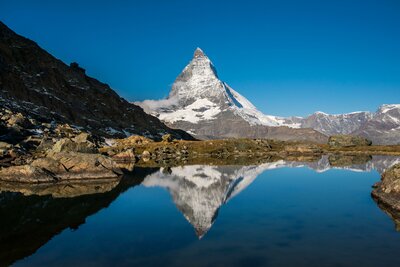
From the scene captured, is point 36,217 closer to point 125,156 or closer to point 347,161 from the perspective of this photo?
point 125,156

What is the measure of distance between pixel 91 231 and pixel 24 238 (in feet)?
18.9

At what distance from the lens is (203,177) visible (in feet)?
264

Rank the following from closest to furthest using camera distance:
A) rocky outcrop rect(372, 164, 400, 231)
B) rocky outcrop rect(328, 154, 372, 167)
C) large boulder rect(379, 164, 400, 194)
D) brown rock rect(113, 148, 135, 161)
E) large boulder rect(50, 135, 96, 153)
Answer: rocky outcrop rect(372, 164, 400, 231), large boulder rect(379, 164, 400, 194), large boulder rect(50, 135, 96, 153), rocky outcrop rect(328, 154, 372, 167), brown rock rect(113, 148, 135, 161)

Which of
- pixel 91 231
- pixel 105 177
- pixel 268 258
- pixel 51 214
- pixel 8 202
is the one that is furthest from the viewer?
pixel 105 177

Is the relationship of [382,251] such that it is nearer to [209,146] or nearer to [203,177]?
[203,177]

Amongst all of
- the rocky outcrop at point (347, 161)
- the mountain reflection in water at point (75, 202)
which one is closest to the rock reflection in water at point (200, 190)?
the mountain reflection in water at point (75, 202)

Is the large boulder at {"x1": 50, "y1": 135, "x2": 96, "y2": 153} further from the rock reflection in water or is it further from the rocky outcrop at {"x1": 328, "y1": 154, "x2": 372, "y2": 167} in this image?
the rocky outcrop at {"x1": 328, "y1": 154, "x2": 372, "y2": 167}

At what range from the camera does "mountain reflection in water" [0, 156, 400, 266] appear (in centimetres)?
3381

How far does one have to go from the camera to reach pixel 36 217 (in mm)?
41969

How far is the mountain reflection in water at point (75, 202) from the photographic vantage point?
33.8m

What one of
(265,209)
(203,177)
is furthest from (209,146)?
(265,209)

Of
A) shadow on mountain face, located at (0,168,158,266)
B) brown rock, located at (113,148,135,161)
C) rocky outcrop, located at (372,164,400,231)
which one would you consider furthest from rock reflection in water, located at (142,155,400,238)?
brown rock, located at (113,148,135,161)

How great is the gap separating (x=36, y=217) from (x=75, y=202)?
8.28 m

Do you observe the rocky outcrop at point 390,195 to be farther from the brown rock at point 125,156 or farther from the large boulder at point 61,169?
the brown rock at point 125,156
